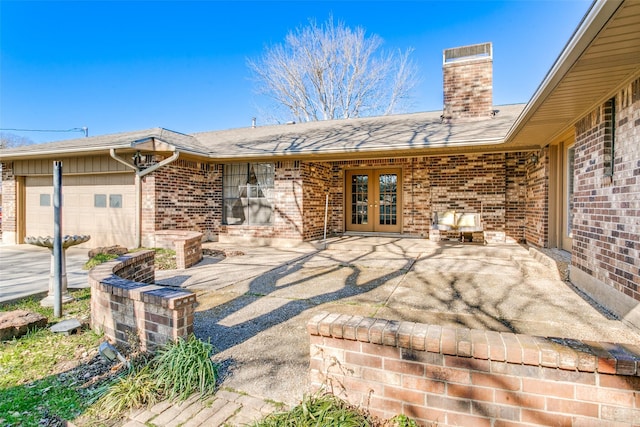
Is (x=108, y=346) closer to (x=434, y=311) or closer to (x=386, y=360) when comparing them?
(x=386, y=360)

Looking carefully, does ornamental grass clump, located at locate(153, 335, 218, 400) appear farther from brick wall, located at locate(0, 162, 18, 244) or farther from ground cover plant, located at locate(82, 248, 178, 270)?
brick wall, located at locate(0, 162, 18, 244)

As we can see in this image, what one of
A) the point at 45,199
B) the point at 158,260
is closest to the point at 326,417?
the point at 158,260

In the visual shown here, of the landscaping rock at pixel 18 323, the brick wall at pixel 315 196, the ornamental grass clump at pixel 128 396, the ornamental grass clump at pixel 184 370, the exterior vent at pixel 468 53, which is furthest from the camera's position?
the exterior vent at pixel 468 53

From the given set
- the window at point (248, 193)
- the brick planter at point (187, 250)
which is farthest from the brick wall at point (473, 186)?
the brick planter at point (187, 250)

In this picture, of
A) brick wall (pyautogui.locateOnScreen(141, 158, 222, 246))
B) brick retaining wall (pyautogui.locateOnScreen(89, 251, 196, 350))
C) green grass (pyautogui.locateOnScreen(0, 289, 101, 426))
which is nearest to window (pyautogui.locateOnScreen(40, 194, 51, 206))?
brick wall (pyautogui.locateOnScreen(141, 158, 222, 246))

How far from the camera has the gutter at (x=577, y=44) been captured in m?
2.18

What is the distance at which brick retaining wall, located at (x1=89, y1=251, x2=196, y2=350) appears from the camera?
247 cm

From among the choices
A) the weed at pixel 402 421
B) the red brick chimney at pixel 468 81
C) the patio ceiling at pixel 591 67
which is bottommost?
the weed at pixel 402 421

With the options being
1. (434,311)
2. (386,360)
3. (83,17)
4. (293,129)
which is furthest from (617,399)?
(83,17)

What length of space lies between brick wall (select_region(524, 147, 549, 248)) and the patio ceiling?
1.70 metres

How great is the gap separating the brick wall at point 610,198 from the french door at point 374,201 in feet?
17.8

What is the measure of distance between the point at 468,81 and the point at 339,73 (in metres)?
12.4

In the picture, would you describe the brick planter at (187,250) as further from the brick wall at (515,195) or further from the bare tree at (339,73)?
the bare tree at (339,73)

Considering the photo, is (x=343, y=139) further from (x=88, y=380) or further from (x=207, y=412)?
(x=207, y=412)
